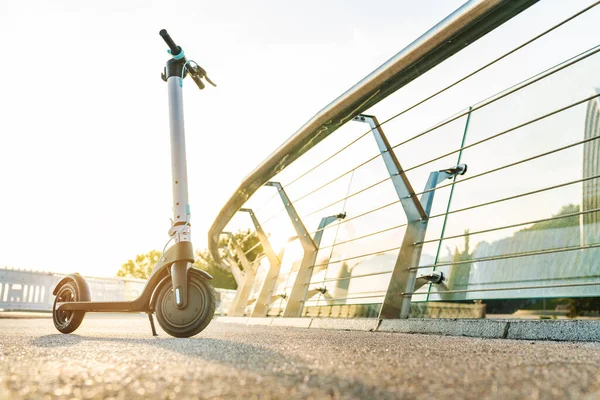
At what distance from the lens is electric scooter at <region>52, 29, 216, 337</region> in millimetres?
2508

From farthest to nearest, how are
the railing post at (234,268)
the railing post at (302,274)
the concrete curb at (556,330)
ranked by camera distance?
1. the railing post at (234,268)
2. the railing post at (302,274)
3. the concrete curb at (556,330)

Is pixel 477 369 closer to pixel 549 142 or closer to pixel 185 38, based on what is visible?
pixel 549 142

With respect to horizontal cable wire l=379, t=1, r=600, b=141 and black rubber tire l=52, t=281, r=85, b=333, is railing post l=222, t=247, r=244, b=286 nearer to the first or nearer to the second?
black rubber tire l=52, t=281, r=85, b=333

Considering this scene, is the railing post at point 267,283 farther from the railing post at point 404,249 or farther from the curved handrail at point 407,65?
the railing post at point 404,249

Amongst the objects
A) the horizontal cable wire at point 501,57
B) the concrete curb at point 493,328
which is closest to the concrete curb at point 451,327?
the concrete curb at point 493,328

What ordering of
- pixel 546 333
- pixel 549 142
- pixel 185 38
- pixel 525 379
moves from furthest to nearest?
1. pixel 185 38
2. pixel 549 142
3. pixel 546 333
4. pixel 525 379

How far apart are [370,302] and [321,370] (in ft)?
9.41

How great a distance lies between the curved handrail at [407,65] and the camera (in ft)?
7.34

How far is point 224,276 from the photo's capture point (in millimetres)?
41188

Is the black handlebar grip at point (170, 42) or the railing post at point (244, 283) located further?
the railing post at point (244, 283)

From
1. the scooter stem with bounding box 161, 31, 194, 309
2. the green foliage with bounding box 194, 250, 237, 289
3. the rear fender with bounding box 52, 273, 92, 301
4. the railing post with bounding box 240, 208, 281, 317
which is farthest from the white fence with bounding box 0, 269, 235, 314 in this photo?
the green foliage with bounding box 194, 250, 237, 289

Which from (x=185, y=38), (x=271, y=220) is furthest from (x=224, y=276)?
(x=185, y=38)

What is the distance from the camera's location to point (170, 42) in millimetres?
3090

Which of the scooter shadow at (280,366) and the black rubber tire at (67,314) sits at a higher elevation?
the scooter shadow at (280,366)
